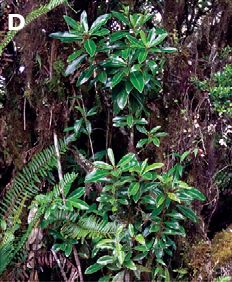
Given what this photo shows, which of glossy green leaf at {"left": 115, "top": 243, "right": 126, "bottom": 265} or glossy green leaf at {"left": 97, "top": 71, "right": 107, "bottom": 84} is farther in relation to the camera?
glossy green leaf at {"left": 97, "top": 71, "right": 107, "bottom": 84}

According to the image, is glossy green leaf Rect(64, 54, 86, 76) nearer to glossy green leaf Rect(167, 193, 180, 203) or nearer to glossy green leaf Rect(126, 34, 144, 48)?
glossy green leaf Rect(126, 34, 144, 48)

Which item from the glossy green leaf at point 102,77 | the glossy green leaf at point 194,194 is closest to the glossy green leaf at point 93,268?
the glossy green leaf at point 194,194

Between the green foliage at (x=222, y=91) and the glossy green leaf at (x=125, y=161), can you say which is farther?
the green foliage at (x=222, y=91)

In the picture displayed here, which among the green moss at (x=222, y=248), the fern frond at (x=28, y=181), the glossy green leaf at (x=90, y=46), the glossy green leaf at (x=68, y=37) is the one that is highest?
the glossy green leaf at (x=68, y=37)

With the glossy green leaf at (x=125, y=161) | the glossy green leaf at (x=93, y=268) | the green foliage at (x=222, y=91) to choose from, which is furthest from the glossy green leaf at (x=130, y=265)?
the green foliage at (x=222, y=91)

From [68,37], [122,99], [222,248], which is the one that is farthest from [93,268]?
[68,37]

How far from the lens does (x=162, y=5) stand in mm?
1916

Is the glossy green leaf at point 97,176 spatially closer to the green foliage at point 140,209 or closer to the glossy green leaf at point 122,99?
the green foliage at point 140,209

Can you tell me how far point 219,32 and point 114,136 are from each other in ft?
2.29

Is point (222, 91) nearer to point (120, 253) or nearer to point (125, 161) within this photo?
point (125, 161)

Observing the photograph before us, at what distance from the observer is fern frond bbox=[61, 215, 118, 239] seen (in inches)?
62.2

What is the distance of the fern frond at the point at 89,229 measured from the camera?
5.19ft

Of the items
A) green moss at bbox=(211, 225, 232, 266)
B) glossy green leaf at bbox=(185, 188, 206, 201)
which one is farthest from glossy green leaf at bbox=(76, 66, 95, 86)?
green moss at bbox=(211, 225, 232, 266)

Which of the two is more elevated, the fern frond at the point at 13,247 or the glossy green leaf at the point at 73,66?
the glossy green leaf at the point at 73,66
